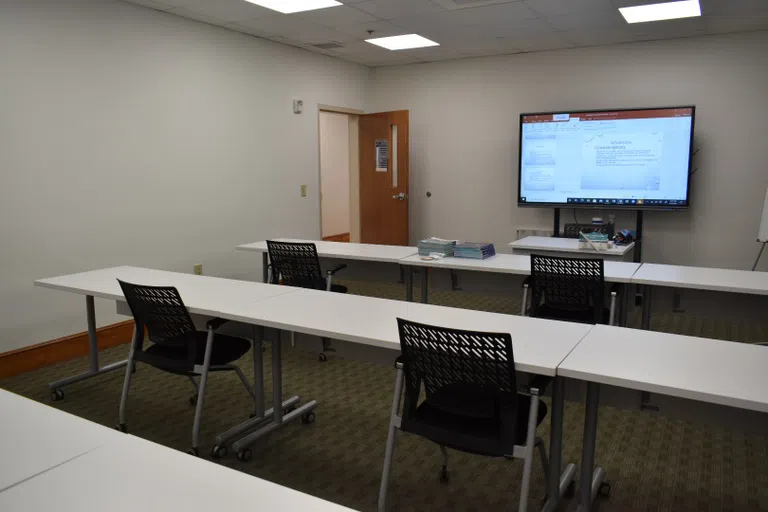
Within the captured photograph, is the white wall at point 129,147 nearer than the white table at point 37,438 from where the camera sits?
No

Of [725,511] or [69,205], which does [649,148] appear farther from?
[69,205]

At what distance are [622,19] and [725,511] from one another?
14.2 feet

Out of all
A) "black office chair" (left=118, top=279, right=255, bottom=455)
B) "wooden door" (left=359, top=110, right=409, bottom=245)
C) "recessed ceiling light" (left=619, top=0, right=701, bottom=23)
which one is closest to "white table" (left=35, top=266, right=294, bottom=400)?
"black office chair" (left=118, top=279, right=255, bottom=455)

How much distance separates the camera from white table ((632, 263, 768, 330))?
3297 mm

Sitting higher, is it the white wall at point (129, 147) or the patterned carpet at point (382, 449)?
the white wall at point (129, 147)

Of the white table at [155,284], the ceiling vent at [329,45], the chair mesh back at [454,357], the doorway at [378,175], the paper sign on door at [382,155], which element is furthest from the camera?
the paper sign on door at [382,155]

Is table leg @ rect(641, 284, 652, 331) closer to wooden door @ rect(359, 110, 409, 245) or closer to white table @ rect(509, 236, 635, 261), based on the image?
white table @ rect(509, 236, 635, 261)

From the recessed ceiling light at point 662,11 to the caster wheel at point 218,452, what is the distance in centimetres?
462

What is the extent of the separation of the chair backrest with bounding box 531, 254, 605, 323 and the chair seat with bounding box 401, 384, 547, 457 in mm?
1524

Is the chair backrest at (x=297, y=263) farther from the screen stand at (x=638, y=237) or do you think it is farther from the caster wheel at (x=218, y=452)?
the screen stand at (x=638, y=237)

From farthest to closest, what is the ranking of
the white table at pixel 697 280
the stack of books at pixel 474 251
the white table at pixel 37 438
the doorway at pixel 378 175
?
the doorway at pixel 378 175
the stack of books at pixel 474 251
the white table at pixel 697 280
the white table at pixel 37 438

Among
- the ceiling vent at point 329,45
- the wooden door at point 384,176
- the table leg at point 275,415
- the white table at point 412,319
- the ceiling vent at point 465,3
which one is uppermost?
the ceiling vent at point 329,45

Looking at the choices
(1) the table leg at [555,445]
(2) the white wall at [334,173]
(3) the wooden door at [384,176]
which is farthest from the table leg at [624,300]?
(2) the white wall at [334,173]

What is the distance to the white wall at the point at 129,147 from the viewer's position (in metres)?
4.04
